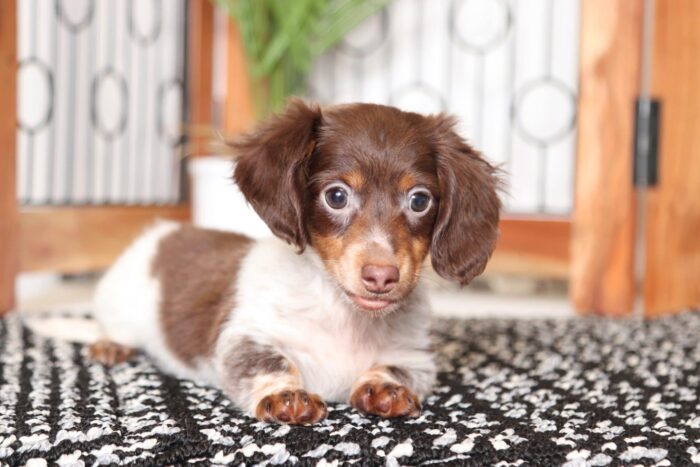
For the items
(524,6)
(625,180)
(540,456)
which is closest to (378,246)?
(540,456)

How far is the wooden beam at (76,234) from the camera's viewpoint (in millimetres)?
3072

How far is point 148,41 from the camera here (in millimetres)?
3775

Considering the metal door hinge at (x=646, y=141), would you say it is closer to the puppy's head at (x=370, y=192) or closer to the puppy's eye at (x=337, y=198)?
the puppy's head at (x=370, y=192)

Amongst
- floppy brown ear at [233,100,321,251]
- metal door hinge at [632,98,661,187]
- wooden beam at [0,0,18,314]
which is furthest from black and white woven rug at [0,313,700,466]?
metal door hinge at [632,98,661,187]

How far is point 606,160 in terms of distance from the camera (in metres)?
3.18

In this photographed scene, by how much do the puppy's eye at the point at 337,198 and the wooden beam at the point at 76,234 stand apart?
162cm

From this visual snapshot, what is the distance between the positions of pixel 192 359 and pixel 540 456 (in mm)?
840

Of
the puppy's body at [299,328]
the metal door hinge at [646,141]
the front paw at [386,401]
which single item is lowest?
the front paw at [386,401]

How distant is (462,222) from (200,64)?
8.88 ft

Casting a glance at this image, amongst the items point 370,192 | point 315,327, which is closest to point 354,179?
point 370,192

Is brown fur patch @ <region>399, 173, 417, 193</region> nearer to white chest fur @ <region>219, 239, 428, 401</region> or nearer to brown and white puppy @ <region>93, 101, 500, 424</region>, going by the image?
brown and white puppy @ <region>93, 101, 500, 424</region>

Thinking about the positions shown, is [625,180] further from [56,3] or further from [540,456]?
[56,3]

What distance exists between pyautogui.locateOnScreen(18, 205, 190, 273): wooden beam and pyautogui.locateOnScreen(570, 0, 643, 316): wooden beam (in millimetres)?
1710

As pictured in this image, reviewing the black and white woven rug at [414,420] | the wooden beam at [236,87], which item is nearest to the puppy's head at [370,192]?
the black and white woven rug at [414,420]
